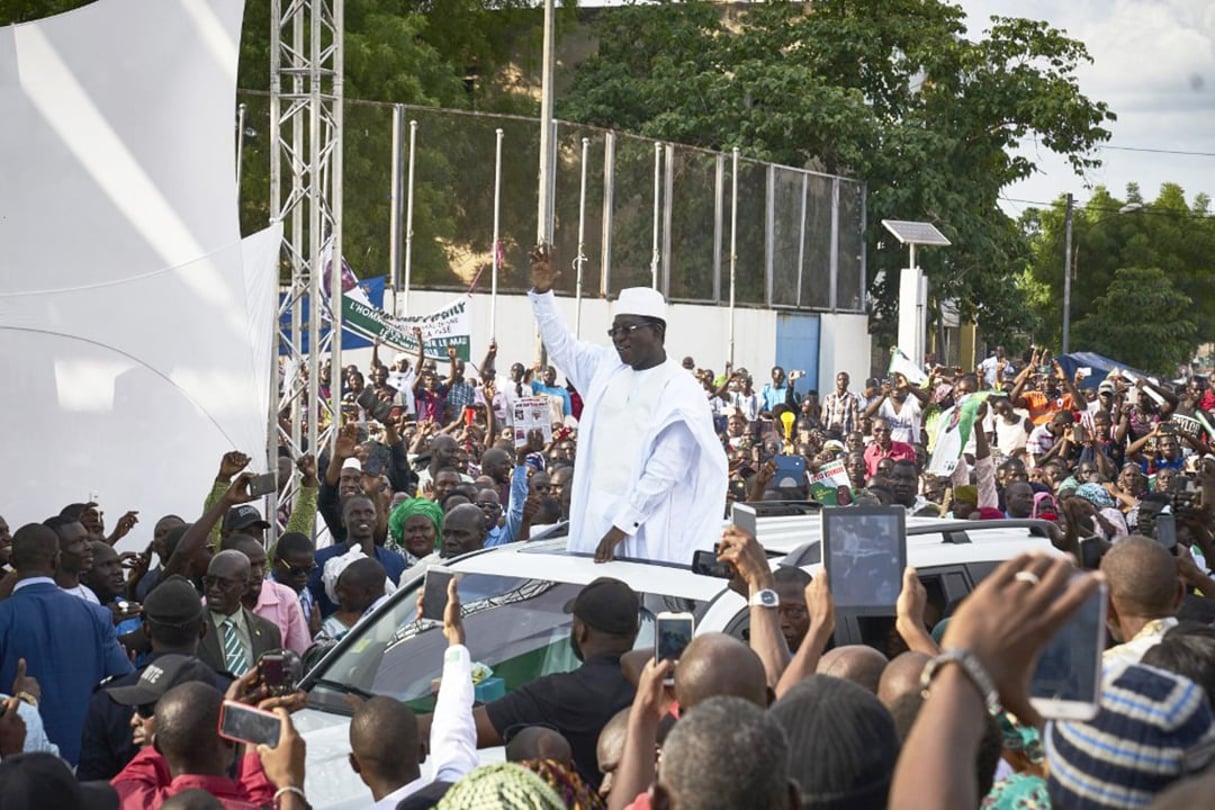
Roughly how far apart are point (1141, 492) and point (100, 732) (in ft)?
28.7

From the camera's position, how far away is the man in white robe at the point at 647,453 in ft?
24.0

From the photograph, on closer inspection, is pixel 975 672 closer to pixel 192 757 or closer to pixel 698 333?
pixel 192 757

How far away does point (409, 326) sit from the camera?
18656 millimetres

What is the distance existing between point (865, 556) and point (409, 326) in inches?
555

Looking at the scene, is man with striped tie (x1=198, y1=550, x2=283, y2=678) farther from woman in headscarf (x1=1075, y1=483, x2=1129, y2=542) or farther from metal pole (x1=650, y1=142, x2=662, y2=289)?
metal pole (x1=650, y1=142, x2=662, y2=289)

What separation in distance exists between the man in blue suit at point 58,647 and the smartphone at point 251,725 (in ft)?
10.0

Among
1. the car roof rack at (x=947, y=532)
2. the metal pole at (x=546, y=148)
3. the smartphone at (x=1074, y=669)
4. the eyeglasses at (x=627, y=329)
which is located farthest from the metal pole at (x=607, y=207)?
the smartphone at (x=1074, y=669)

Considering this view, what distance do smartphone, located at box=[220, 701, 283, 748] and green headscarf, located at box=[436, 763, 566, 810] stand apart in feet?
2.00

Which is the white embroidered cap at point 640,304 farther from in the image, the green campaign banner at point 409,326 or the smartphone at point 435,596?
the green campaign banner at point 409,326

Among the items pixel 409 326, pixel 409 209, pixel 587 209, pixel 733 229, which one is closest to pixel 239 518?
pixel 409 326

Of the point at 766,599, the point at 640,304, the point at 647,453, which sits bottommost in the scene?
the point at 766,599

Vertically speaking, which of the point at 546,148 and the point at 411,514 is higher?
the point at 546,148

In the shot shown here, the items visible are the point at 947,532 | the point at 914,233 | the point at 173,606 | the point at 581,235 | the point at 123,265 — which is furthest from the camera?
the point at 914,233

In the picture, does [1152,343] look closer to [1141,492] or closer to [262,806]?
[1141,492]
